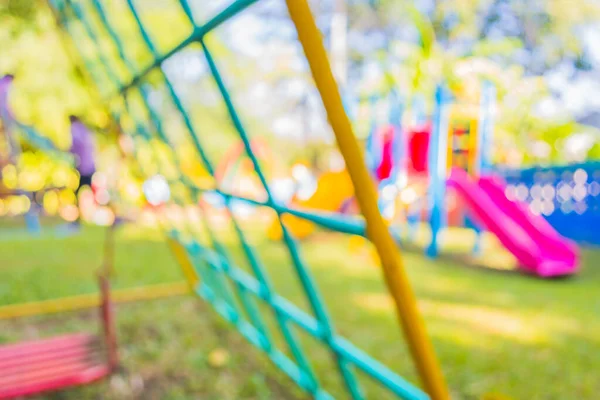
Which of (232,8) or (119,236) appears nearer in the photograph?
(232,8)

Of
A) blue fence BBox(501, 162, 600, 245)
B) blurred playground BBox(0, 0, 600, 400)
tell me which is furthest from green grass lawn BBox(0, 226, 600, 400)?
blue fence BBox(501, 162, 600, 245)

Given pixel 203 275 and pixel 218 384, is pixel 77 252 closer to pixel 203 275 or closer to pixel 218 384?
pixel 203 275

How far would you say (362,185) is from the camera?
2.32ft

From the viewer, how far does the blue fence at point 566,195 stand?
582 centimetres

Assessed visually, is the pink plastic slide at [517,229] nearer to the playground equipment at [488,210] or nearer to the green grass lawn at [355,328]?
the playground equipment at [488,210]

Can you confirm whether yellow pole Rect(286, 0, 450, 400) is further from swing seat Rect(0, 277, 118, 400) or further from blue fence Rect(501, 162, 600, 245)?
blue fence Rect(501, 162, 600, 245)

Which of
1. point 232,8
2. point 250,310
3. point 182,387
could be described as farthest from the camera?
point 250,310

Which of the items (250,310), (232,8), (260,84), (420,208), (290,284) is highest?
(260,84)

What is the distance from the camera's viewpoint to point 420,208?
6859 millimetres

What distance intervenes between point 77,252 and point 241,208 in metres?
5.26

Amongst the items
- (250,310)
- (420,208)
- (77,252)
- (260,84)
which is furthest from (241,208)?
(250,310)

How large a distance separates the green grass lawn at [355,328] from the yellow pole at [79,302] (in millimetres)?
66

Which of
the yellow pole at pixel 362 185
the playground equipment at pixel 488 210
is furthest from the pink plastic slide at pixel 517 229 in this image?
the yellow pole at pixel 362 185

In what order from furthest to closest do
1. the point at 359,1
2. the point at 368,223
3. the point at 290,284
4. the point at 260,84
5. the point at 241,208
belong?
the point at 260,84 → the point at 359,1 → the point at 241,208 → the point at 290,284 → the point at 368,223
